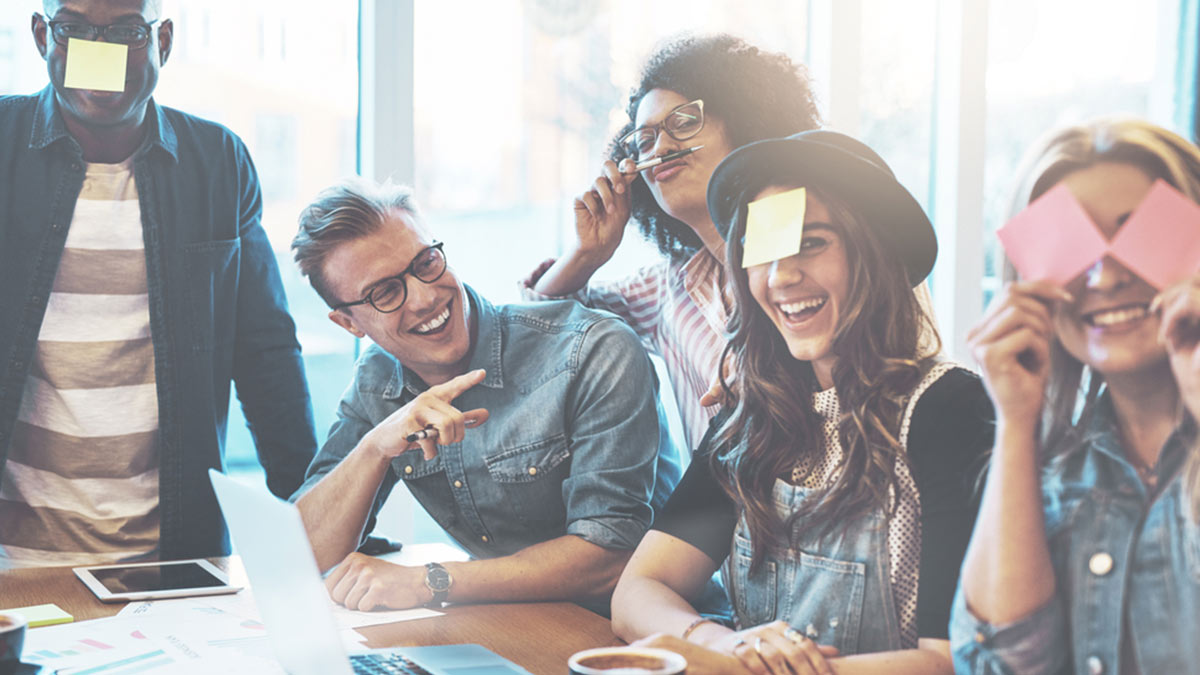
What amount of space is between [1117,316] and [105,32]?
5.58 ft

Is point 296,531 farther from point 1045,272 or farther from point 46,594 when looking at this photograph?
point 46,594

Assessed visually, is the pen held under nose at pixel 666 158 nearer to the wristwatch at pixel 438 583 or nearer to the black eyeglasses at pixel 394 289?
the black eyeglasses at pixel 394 289

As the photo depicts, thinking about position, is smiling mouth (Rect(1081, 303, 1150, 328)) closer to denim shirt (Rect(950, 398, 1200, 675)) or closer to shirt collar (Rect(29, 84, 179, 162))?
denim shirt (Rect(950, 398, 1200, 675))

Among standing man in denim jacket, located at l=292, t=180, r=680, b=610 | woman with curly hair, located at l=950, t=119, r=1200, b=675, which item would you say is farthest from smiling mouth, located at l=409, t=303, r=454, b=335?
woman with curly hair, located at l=950, t=119, r=1200, b=675

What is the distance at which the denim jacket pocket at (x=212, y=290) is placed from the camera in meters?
2.03

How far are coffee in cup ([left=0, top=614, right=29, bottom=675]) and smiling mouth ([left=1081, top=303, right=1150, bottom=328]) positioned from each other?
1052mm

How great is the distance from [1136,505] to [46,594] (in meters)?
1.42

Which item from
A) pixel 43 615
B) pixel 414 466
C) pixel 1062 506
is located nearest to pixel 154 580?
pixel 43 615

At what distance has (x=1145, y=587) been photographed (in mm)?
846

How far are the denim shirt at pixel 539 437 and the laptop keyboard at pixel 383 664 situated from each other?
0.44 meters

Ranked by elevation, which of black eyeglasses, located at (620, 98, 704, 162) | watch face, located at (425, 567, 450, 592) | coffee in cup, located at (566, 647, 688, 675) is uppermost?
black eyeglasses, located at (620, 98, 704, 162)

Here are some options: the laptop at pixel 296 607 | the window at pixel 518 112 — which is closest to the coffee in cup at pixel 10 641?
the laptop at pixel 296 607

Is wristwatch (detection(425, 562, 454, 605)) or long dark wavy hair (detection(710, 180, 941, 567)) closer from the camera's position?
long dark wavy hair (detection(710, 180, 941, 567))

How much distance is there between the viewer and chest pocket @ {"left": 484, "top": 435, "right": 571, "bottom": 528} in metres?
1.71
